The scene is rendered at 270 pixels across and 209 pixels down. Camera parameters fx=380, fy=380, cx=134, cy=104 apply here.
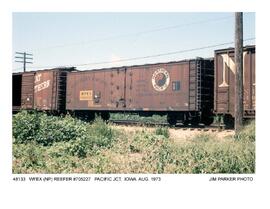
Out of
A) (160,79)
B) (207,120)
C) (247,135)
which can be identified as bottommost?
(247,135)

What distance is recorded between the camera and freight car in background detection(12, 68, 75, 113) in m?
24.6

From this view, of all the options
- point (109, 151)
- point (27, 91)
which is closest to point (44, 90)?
point (27, 91)

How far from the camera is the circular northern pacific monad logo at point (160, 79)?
19.0 meters

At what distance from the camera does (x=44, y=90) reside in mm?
24938

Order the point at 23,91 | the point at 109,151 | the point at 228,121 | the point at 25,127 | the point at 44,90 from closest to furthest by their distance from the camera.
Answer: the point at 109,151 < the point at 25,127 < the point at 228,121 < the point at 44,90 < the point at 23,91

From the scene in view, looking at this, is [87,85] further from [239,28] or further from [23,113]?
[239,28]

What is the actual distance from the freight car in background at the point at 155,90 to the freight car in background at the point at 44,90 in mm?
1647

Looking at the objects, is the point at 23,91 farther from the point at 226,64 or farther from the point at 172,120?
the point at 226,64

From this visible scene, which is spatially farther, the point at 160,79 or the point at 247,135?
the point at 160,79

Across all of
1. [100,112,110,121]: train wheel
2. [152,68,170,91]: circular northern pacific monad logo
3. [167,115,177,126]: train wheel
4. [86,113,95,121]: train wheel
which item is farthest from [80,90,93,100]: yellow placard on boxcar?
[167,115,177,126]: train wheel

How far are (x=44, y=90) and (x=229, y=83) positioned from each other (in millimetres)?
13195

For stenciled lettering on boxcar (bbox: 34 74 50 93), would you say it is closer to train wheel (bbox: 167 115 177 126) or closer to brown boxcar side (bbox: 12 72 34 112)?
brown boxcar side (bbox: 12 72 34 112)

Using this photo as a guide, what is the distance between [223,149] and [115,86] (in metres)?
12.7
